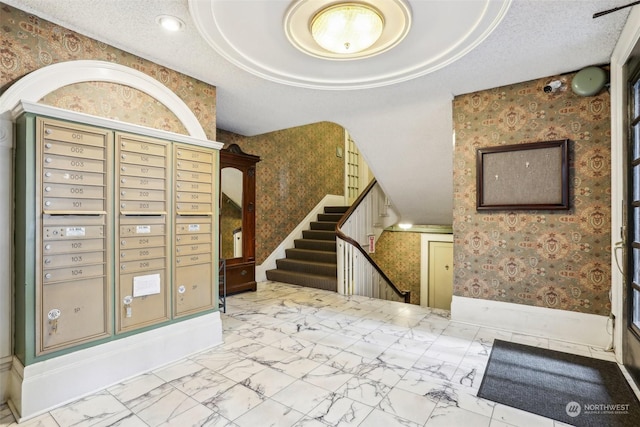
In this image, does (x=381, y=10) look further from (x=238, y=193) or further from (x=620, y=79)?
(x=238, y=193)

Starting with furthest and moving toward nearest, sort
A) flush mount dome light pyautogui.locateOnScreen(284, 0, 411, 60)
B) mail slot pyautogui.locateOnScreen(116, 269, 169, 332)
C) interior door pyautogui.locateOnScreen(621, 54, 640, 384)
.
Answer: mail slot pyautogui.locateOnScreen(116, 269, 169, 332) < interior door pyautogui.locateOnScreen(621, 54, 640, 384) < flush mount dome light pyautogui.locateOnScreen(284, 0, 411, 60)

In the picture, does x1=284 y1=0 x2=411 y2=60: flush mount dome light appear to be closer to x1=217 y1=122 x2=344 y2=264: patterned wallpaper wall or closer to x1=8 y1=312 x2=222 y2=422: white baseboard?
x1=8 y1=312 x2=222 y2=422: white baseboard

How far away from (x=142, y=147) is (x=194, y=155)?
42 cm

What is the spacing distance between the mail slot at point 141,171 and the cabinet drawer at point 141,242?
45cm

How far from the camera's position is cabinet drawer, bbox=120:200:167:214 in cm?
228

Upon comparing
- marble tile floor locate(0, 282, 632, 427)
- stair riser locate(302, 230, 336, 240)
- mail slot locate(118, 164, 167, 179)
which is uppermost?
mail slot locate(118, 164, 167, 179)

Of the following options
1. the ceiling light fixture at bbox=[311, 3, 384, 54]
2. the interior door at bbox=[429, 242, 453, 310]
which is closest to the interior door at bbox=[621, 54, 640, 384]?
the ceiling light fixture at bbox=[311, 3, 384, 54]

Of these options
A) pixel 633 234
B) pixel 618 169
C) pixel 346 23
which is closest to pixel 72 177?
pixel 346 23

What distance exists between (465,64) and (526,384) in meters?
2.42

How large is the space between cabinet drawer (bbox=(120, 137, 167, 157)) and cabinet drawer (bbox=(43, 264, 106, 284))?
2.70 ft

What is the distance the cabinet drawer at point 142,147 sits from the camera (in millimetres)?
2262

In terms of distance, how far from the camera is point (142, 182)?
2.37 m

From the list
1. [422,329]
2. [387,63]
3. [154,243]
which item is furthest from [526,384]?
[154,243]

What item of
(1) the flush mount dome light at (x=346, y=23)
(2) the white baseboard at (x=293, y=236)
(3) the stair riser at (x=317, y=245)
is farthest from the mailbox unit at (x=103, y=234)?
(3) the stair riser at (x=317, y=245)
